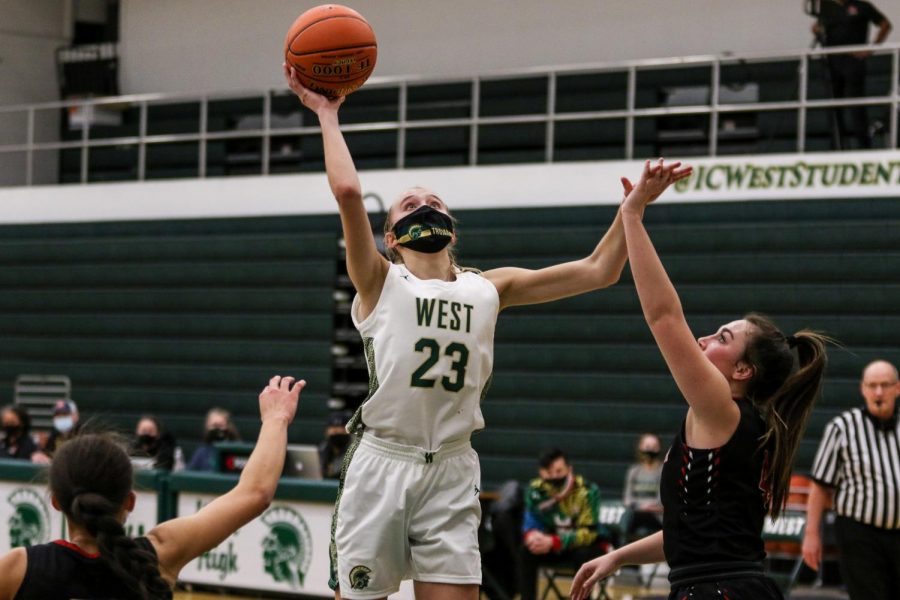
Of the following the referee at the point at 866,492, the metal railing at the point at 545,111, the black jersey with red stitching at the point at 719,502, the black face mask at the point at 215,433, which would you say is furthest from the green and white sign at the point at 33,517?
the black jersey with red stitching at the point at 719,502

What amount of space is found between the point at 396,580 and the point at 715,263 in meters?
9.06

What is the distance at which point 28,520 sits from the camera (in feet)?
34.5

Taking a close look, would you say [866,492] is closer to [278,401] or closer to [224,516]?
[278,401]

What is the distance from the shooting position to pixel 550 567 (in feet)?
31.8

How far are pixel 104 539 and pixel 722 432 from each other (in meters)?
1.69

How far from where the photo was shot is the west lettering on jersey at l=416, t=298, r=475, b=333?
4.21 metres

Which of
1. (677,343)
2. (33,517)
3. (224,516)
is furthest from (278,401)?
(33,517)

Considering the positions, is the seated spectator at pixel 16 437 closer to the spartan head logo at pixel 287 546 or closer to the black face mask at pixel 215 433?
the black face mask at pixel 215 433

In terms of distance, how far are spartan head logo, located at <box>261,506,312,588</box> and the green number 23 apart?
5966 millimetres

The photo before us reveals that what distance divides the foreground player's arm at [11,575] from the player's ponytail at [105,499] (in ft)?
0.52

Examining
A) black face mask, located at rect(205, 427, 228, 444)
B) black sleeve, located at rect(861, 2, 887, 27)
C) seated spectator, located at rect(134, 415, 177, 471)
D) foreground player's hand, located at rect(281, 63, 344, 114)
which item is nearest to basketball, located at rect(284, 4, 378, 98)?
foreground player's hand, located at rect(281, 63, 344, 114)

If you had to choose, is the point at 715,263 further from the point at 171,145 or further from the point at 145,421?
the point at 171,145

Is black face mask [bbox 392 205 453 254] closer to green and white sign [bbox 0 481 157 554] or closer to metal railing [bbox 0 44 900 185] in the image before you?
green and white sign [bbox 0 481 157 554]

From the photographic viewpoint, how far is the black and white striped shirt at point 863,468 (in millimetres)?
6543
